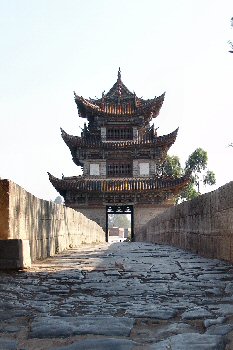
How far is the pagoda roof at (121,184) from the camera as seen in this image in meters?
24.5

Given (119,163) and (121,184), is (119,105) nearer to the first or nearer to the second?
(119,163)

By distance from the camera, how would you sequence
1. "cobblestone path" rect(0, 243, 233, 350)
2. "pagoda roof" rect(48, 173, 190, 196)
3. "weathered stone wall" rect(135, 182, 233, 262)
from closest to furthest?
"cobblestone path" rect(0, 243, 233, 350) → "weathered stone wall" rect(135, 182, 233, 262) → "pagoda roof" rect(48, 173, 190, 196)

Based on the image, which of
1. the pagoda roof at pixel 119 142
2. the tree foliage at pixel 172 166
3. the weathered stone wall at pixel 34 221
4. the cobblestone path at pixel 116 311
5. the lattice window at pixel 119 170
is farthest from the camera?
the tree foliage at pixel 172 166

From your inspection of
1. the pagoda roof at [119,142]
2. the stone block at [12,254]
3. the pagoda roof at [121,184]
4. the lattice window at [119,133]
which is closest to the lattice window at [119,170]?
the pagoda roof at [121,184]

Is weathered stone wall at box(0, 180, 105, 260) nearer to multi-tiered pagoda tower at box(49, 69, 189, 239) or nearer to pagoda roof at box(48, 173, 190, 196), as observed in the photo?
pagoda roof at box(48, 173, 190, 196)

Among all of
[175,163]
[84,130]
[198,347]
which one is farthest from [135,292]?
[175,163]

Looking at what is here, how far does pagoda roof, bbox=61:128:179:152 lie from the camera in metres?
25.9

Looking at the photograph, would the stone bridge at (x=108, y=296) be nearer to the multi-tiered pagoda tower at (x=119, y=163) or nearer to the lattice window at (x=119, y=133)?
the multi-tiered pagoda tower at (x=119, y=163)

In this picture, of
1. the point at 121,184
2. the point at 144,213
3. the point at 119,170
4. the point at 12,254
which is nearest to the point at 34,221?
the point at 12,254

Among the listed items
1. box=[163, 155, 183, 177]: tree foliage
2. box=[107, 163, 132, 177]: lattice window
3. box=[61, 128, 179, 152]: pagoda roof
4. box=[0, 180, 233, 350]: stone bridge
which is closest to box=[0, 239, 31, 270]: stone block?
box=[0, 180, 233, 350]: stone bridge

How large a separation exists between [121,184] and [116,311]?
75.1ft

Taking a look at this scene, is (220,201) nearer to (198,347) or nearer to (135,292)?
(135,292)

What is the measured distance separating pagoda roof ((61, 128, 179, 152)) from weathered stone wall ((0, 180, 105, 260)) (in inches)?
657

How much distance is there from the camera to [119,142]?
26.6 metres
